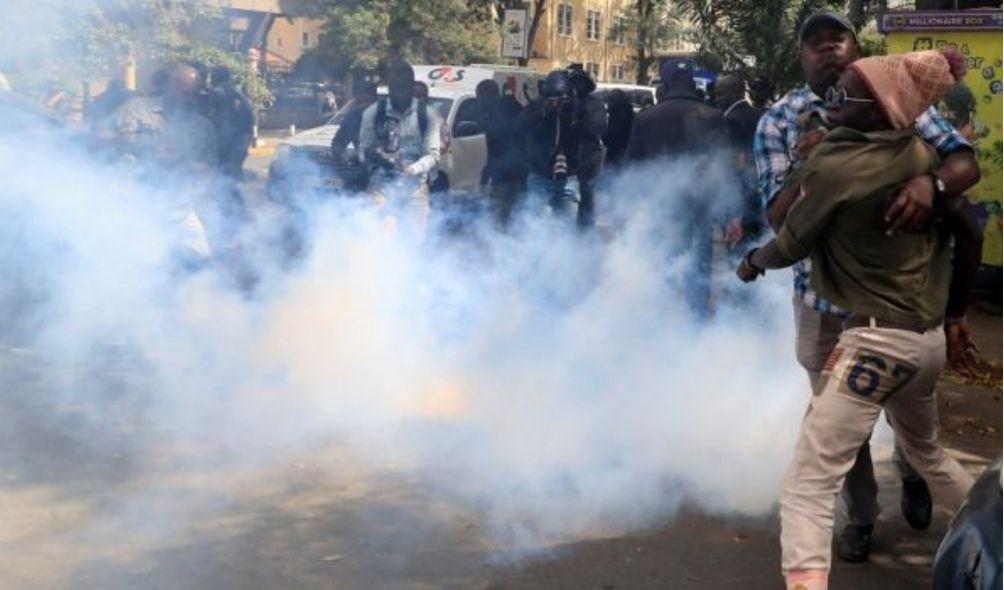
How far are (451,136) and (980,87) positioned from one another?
5660 millimetres

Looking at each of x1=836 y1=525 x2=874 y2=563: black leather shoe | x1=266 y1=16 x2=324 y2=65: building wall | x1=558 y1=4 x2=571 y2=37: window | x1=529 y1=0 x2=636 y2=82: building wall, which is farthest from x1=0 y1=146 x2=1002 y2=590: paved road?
x1=558 y1=4 x2=571 y2=37: window

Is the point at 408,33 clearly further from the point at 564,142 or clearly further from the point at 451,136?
the point at 564,142

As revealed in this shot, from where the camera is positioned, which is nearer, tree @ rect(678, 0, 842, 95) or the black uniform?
the black uniform

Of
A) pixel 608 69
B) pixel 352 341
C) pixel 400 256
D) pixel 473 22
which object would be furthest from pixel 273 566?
pixel 608 69

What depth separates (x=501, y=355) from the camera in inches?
254

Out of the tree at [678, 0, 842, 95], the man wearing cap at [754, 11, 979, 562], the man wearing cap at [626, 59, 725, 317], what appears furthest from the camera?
the tree at [678, 0, 842, 95]

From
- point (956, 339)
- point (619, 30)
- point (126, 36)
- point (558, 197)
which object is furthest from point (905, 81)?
point (619, 30)

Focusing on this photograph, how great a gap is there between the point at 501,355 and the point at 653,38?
141 ft

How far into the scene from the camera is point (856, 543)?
172 inches

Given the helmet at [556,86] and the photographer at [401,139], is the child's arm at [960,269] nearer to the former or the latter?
the photographer at [401,139]

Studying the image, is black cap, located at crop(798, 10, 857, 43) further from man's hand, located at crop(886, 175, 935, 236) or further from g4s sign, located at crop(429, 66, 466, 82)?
g4s sign, located at crop(429, 66, 466, 82)

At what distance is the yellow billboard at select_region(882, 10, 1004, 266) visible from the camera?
9.43m

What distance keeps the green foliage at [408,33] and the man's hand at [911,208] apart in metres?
18.1

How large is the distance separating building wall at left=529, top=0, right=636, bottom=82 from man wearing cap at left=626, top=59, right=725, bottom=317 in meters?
42.0
